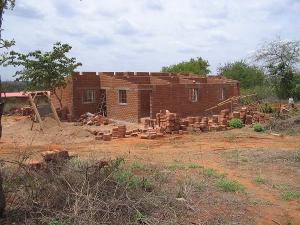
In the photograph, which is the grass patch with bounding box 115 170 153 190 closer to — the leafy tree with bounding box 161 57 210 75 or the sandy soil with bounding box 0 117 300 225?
the sandy soil with bounding box 0 117 300 225

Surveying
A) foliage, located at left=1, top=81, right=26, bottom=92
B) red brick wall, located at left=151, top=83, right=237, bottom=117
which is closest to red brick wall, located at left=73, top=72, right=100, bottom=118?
foliage, located at left=1, top=81, right=26, bottom=92

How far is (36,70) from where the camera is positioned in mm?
24203

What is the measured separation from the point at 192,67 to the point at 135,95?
25.3 metres

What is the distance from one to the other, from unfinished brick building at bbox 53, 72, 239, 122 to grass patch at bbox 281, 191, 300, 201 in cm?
1573

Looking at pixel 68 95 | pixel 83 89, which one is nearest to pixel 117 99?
pixel 83 89

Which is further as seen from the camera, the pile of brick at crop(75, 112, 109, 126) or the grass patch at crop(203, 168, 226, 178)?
the pile of brick at crop(75, 112, 109, 126)

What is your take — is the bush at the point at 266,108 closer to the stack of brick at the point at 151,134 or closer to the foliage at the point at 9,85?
the stack of brick at the point at 151,134

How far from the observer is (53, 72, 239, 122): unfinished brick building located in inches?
945

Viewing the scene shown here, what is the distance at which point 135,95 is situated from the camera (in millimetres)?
23906

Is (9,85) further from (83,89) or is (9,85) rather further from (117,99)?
(83,89)

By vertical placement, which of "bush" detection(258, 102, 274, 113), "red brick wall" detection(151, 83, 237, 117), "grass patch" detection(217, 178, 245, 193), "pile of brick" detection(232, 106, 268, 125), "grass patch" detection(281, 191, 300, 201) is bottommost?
"grass patch" detection(281, 191, 300, 201)

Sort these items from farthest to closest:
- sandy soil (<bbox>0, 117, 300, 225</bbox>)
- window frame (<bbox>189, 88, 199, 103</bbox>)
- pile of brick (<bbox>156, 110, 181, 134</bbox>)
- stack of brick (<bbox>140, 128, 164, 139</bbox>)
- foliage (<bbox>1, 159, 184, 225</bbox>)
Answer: window frame (<bbox>189, 88, 199, 103</bbox>), pile of brick (<bbox>156, 110, 181, 134</bbox>), stack of brick (<bbox>140, 128, 164, 139</bbox>), sandy soil (<bbox>0, 117, 300, 225</bbox>), foliage (<bbox>1, 159, 184, 225</bbox>)

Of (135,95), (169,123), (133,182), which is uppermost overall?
(135,95)

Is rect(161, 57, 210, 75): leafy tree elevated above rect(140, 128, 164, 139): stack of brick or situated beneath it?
elevated above
